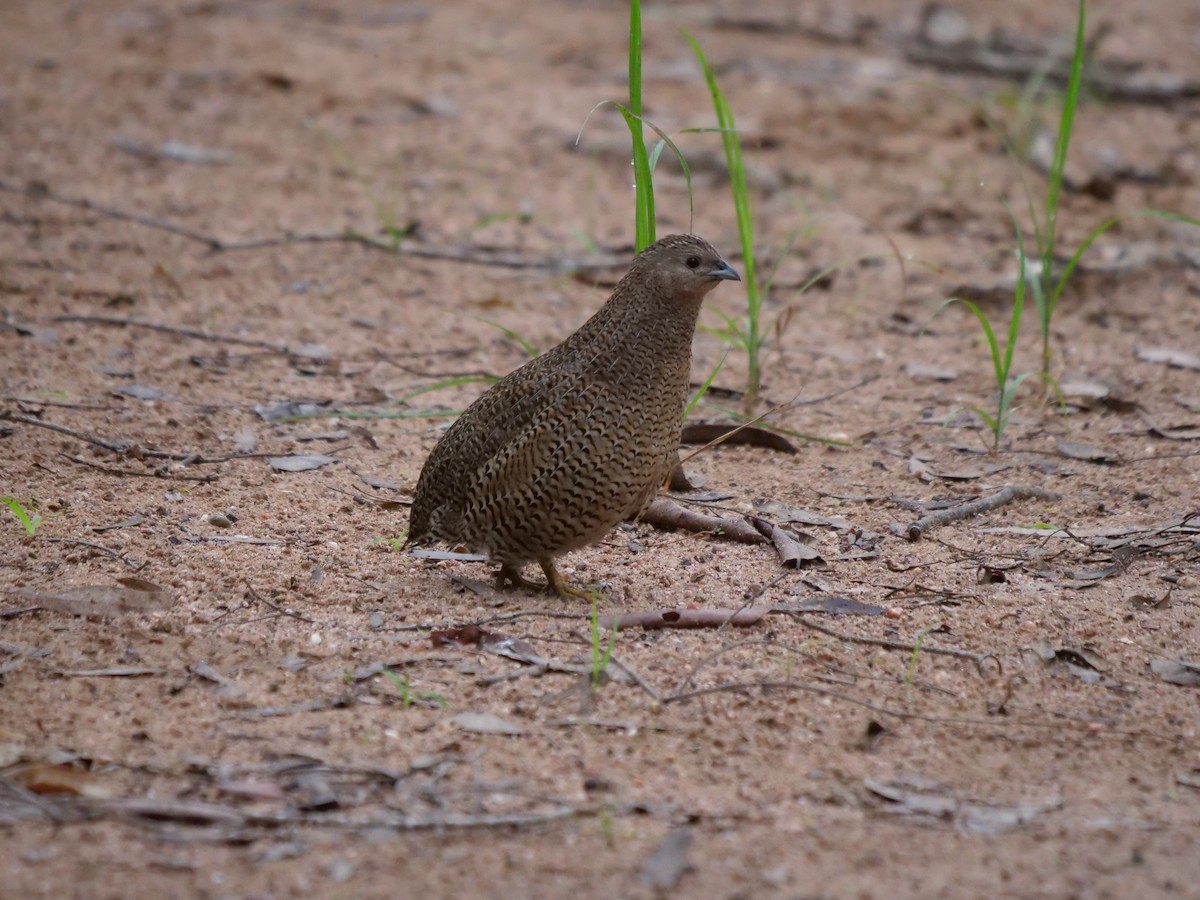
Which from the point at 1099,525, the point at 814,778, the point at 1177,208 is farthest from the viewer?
the point at 1177,208

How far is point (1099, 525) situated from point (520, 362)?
2785mm

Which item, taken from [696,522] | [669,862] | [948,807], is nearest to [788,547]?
[696,522]

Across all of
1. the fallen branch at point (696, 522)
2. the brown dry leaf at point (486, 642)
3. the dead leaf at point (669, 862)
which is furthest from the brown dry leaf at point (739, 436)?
the dead leaf at point (669, 862)

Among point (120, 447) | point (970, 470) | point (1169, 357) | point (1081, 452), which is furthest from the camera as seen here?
point (1169, 357)

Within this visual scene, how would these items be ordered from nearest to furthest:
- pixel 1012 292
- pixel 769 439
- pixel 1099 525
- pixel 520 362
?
1. pixel 1099 525
2. pixel 769 439
3. pixel 520 362
4. pixel 1012 292

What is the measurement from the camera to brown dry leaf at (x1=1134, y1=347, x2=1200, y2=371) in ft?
22.1

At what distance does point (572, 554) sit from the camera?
204 inches

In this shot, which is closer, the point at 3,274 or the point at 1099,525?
the point at 1099,525

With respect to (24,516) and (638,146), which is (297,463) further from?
(638,146)

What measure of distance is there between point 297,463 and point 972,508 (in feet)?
8.21

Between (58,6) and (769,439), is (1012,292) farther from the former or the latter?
(58,6)

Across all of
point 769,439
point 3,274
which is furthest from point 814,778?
point 3,274

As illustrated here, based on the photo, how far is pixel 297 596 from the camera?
4.32 meters

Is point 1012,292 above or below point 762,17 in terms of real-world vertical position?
below
